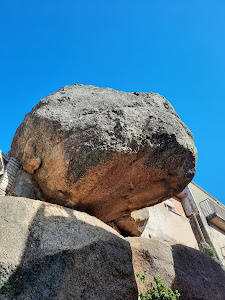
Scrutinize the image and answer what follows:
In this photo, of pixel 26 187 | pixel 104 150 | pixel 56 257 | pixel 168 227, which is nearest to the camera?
pixel 56 257

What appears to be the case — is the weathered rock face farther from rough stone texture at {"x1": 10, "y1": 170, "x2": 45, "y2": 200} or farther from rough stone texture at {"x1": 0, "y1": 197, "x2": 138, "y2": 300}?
rough stone texture at {"x1": 0, "y1": 197, "x2": 138, "y2": 300}

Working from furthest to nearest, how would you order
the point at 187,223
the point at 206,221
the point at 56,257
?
1. the point at 206,221
2. the point at 187,223
3. the point at 56,257

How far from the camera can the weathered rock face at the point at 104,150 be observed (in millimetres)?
4520

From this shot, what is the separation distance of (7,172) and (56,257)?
2332 millimetres

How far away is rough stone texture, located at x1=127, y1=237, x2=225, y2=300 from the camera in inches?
196

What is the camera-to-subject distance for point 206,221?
1430cm

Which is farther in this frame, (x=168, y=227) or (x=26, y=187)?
(x=168, y=227)

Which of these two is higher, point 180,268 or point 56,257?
point 56,257

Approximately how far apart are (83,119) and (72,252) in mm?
2232

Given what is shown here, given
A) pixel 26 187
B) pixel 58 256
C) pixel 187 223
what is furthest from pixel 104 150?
pixel 187 223

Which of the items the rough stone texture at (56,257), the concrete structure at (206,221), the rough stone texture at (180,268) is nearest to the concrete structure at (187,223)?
the concrete structure at (206,221)

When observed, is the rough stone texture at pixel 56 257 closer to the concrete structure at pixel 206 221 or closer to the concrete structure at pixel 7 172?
the concrete structure at pixel 7 172

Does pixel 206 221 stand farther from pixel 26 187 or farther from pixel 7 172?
pixel 7 172

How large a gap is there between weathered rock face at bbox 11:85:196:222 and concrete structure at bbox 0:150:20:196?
0.18 metres
